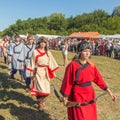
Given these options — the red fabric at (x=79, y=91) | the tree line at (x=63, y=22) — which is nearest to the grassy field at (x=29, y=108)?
the red fabric at (x=79, y=91)

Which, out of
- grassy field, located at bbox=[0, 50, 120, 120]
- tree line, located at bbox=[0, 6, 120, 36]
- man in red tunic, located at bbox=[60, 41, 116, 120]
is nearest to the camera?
Answer: man in red tunic, located at bbox=[60, 41, 116, 120]

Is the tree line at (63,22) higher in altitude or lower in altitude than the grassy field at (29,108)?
higher

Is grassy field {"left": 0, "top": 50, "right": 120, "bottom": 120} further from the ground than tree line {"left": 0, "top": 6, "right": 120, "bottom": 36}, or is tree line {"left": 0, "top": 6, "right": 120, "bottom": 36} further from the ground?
tree line {"left": 0, "top": 6, "right": 120, "bottom": 36}

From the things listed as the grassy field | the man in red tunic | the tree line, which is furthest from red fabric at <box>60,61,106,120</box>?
the tree line

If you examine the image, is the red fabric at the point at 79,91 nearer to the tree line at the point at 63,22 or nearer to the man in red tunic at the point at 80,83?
the man in red tunic at the point at 80,83

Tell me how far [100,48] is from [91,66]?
25.2 meters

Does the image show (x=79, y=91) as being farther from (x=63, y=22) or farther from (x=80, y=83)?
(x=63, y=22)

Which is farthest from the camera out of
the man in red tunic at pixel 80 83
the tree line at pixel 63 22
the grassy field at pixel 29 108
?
the tree line at pixel 63 22

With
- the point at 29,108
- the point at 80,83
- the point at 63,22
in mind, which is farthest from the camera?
the point at 63,22

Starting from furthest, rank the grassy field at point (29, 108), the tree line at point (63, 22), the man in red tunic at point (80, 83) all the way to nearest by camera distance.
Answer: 1. the tree line at point (63, 22)
2. the grassy field at point (29, 108)
3. the man in red tunic at point (80, 83)

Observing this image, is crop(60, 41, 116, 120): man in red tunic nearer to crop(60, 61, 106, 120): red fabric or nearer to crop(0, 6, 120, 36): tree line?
crop(60, 61, 106, 120): red fabric

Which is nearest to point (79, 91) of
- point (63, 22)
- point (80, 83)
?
point (80, 83)

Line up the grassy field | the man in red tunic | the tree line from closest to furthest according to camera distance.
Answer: the man in red tunic < the grassy field < the tree line

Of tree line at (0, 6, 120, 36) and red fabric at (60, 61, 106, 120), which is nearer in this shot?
red fabric at (60, 61, 106, 120)
